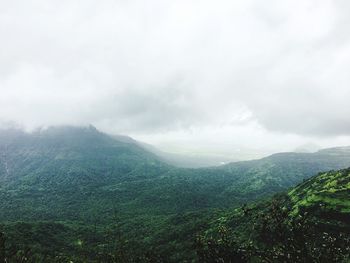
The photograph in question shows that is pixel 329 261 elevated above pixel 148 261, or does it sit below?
above

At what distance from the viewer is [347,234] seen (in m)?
162

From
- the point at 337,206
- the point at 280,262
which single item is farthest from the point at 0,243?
the point at 337,206

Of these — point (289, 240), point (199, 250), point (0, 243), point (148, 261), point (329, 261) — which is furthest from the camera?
point (148, 261)

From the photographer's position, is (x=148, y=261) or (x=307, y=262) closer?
(x=307, y=262)

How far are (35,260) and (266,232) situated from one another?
135m

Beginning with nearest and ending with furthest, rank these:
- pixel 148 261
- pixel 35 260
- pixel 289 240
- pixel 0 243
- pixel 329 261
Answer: pixel 329 261 < pixel 0 243 < pixel 289 240 < pixel 148 261 < pixel 35 260

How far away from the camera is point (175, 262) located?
18325 centimetres

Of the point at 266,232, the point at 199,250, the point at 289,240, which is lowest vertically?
the point at 266,232

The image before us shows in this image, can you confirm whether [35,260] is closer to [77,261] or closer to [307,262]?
[77,261]

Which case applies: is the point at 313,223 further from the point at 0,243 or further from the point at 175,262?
the point at 0,243

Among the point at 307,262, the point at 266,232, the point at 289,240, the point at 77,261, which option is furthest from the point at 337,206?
the point at 77,261

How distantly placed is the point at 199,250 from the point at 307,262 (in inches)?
1447

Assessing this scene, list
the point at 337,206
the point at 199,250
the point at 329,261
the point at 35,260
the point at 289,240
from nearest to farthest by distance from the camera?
the point at 329,261, the point at 289,240, the point at 199,250, the point at 35,260, the point at 337,206

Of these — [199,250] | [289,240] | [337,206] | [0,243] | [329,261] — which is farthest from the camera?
[337,206]
